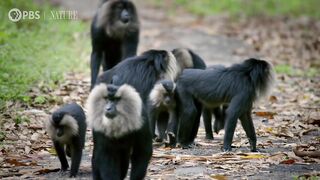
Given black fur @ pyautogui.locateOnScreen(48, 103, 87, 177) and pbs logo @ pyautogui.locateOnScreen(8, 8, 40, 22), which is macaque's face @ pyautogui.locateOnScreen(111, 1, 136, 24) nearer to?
black fur @ pyautogui.locateOnScreen(48, 103, 87, 177)

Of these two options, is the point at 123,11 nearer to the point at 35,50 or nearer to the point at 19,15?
the point at 35,50

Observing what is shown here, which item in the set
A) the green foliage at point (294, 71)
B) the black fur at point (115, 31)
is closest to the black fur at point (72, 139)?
the black fur at point (115, 31)

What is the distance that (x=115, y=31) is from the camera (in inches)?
348

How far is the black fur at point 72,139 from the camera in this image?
19.1 feet

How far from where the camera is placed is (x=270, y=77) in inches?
284

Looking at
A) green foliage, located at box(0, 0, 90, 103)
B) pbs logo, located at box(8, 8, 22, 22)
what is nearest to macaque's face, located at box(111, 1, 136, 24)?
green foliage, located at box(0, 0, 90, 103)

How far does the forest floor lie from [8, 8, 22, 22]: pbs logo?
2.74 metres

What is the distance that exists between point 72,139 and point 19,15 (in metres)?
8.46

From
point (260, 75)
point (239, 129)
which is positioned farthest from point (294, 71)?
point (260, 75)

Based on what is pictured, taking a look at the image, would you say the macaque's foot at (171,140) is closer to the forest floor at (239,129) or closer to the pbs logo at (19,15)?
the forest floor at (239,129)

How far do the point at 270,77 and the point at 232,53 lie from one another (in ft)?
23.7

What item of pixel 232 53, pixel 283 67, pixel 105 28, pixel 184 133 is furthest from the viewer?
pixel 232 53

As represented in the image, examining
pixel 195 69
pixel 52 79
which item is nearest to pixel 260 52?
pixel 52 79

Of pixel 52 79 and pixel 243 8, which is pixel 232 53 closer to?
pixel 52 79
